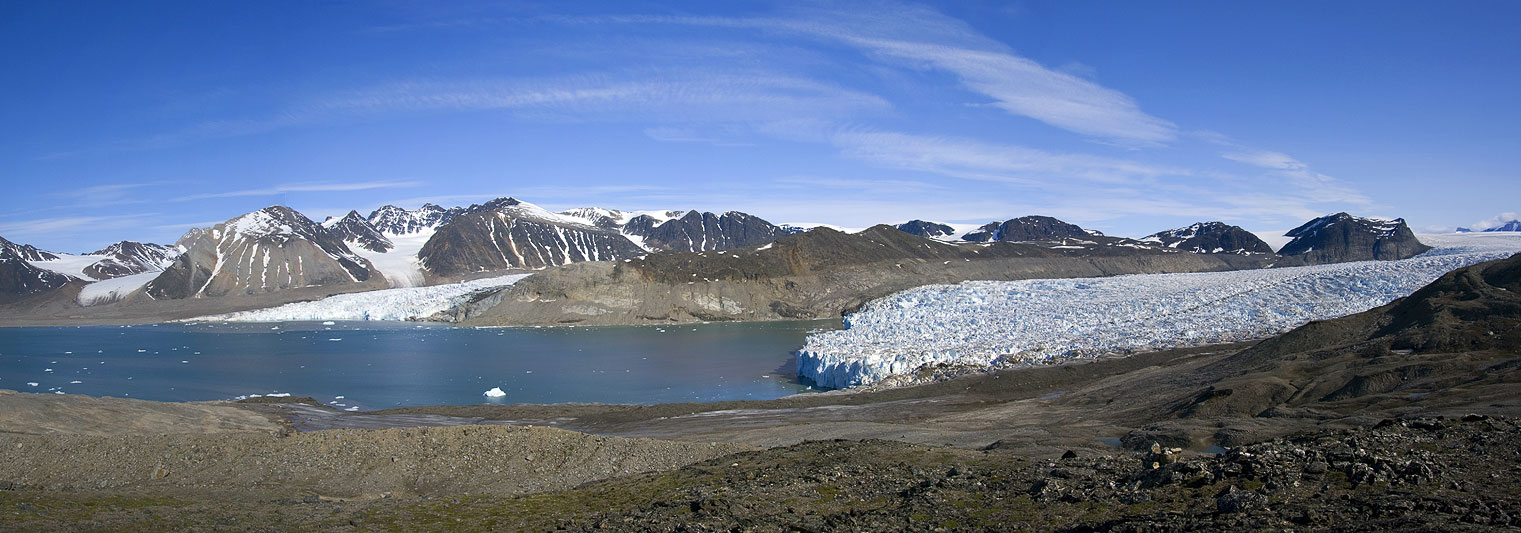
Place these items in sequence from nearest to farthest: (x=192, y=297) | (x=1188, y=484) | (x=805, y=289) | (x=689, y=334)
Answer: (x=1188, y=484)
(x=689, y=334)
(x=805, y=289)
(x=192, y=297)

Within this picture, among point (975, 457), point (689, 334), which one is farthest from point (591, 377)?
point (975, 457)

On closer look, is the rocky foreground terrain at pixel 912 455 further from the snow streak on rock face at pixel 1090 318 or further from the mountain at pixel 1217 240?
the mountain at pixel 1217 240

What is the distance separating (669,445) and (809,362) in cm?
2189

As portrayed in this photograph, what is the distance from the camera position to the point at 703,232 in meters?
190

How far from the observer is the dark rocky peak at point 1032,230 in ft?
510

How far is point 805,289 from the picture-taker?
252ft

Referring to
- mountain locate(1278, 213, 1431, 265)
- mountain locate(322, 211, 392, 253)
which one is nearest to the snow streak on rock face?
mountain locate(1278, 213, 1431, 265)

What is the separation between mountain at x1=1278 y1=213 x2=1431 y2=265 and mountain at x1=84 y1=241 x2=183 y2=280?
165 m

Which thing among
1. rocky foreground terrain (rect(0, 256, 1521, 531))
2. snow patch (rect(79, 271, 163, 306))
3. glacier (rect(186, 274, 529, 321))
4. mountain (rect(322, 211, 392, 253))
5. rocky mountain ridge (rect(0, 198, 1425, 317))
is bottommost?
rocky foreground terrain (rect(0, 256, 1521, 531))

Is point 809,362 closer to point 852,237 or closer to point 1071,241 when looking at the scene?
point 852,237

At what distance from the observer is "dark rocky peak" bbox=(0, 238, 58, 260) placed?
5142 inches

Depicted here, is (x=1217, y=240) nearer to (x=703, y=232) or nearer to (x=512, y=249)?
(x=703, y=232)

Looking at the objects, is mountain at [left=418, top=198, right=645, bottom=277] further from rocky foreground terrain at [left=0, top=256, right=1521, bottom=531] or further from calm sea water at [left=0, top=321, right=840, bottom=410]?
rocky foreground terrain at [left=0, top=256, right=1521, bottom=531]

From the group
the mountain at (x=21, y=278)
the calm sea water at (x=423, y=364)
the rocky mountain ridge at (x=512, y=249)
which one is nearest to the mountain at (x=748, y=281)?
the rocky mountain ridge at (x=512, y=249)
